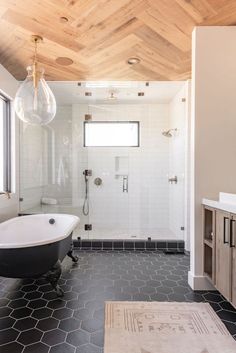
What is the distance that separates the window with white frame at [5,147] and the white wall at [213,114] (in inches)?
104

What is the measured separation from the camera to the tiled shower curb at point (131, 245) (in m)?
3.73

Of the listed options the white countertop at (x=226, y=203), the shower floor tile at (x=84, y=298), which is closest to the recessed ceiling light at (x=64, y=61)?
the white countertop at (x=226, y=203)

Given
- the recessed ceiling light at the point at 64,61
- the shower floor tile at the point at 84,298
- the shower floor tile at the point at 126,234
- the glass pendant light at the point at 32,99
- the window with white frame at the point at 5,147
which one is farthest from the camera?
the shower floor tile at the point at 126,234

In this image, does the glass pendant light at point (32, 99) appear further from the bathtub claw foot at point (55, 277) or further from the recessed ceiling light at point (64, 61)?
the bathtub claw foot at point (55, 277)

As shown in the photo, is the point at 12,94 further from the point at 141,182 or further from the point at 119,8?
the point at 141,182

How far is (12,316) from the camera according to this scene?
202cm

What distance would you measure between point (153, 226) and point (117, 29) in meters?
3.22

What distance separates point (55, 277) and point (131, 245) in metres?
1.61

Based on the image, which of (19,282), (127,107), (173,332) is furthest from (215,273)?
(127,107)

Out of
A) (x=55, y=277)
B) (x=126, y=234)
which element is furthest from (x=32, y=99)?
(x=126, y=234)

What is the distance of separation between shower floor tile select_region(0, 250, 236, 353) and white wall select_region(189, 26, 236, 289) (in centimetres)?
38

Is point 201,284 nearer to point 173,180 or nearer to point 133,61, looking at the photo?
point 173,180

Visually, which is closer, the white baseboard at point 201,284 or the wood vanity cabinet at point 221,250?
the wood vanity cabinet at point 221,250

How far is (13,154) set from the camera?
3686 millimetres
